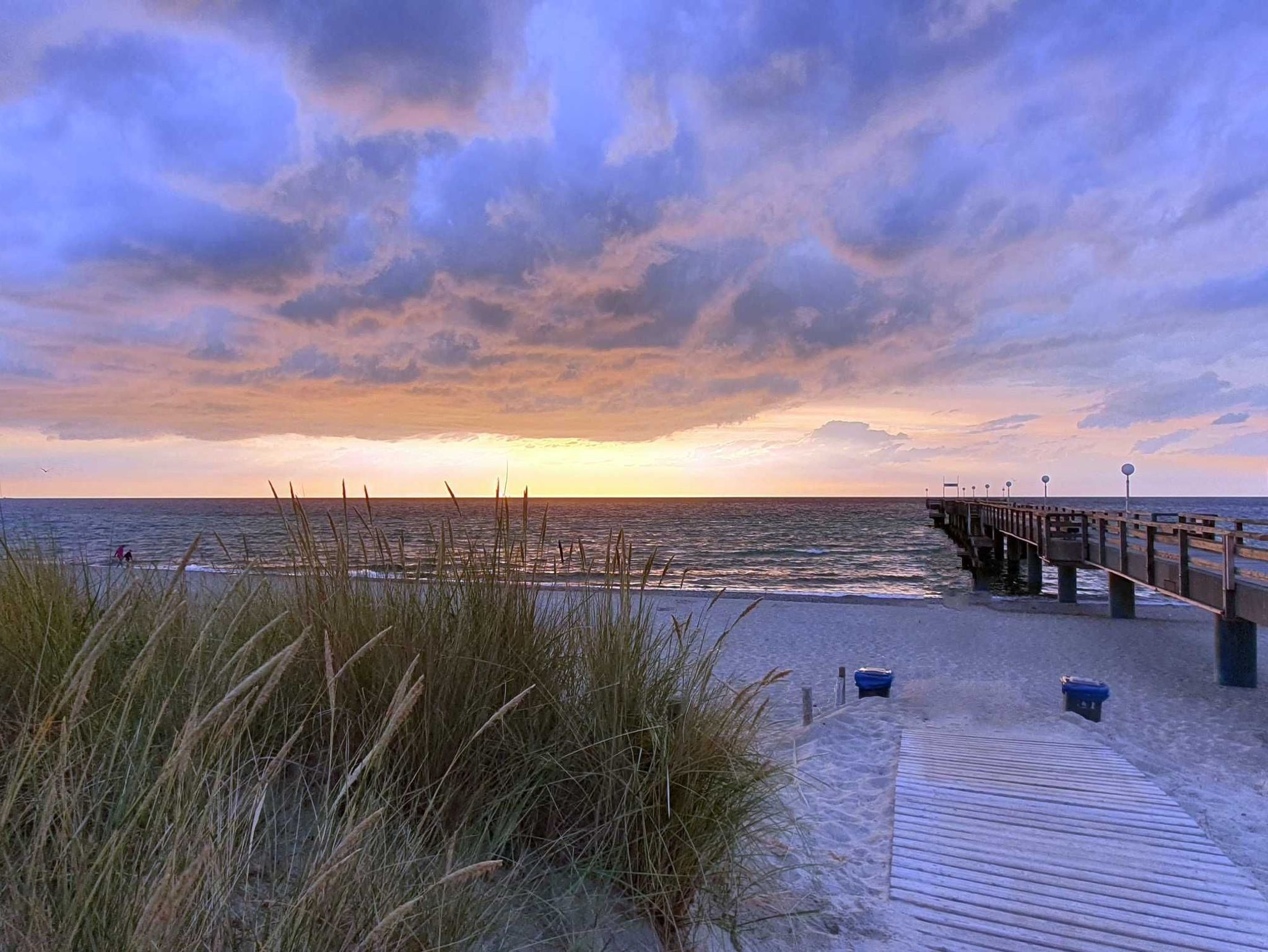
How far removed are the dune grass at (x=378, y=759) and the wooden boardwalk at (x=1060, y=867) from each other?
1.06 meters

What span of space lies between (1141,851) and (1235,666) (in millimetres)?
7770

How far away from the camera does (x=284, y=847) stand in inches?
84.0

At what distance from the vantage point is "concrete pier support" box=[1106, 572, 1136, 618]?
15.6 metres

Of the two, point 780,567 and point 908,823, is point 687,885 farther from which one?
point 780,567

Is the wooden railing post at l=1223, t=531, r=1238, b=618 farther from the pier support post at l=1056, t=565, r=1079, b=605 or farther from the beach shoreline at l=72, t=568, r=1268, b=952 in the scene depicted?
the pier support post at l=1056, t=565, r=1079, b=605

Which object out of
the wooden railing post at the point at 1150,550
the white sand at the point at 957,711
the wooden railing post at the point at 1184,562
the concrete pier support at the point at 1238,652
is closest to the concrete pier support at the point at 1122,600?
the white sand at the point at 957,711

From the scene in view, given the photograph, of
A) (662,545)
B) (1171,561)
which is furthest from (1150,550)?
(662,545)

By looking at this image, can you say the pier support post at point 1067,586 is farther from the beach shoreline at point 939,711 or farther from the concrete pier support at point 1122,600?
the concrete pier support at point 1122,600

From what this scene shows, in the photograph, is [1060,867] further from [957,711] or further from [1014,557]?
[1014,557]

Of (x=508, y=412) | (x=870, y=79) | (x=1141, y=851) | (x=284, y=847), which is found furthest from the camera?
(x=508, y=412)

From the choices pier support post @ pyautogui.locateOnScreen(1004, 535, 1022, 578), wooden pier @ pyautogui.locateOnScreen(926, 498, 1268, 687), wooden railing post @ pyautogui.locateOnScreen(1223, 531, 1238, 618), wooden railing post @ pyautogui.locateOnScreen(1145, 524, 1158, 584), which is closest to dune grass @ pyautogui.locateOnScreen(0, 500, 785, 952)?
wooden railing post @ pyautogui.locateOnScreen(1223, 531, 1238, 618)

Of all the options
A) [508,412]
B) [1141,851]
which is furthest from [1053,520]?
[1141,851]

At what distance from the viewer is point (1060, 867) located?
3.55 metres

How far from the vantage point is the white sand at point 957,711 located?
3.58m
